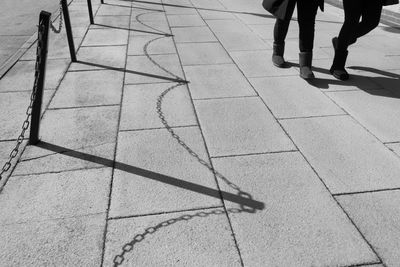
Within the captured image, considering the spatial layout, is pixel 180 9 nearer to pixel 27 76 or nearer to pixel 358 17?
pixel 27 76

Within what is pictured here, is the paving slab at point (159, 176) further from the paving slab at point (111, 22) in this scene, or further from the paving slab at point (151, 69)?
the paving slab at point (111, 22)

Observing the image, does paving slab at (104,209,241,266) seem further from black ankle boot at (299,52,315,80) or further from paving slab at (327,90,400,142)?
black ankle boot at (299,52,315,80)

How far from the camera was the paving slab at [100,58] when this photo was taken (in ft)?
18.1

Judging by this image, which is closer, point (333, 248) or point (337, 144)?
point (333, 248)

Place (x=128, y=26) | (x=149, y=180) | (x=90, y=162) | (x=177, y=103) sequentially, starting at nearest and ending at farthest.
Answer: (x=149, y=180)
(x=90, y=162)
(x=177, y=103)
(x=128, y=26)

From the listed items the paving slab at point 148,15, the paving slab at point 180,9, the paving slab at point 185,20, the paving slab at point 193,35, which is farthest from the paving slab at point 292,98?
the paving slab at point 180,9

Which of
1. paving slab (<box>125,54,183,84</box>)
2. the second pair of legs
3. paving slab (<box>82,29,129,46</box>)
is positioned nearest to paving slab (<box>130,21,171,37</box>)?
paving slab (<box>82,29,129,46</box>)

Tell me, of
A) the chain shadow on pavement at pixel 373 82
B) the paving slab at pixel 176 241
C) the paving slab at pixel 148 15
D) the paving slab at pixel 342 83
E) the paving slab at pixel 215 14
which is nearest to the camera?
the paving slab at pixel 176 241

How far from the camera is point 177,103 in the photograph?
4297mm

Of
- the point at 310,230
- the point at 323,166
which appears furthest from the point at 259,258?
the point at 323,166

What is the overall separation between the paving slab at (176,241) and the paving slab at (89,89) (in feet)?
7.12

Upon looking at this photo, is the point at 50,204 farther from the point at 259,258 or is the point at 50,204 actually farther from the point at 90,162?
the point at 259,258

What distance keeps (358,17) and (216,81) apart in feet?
6.45

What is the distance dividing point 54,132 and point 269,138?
85.5 inches
